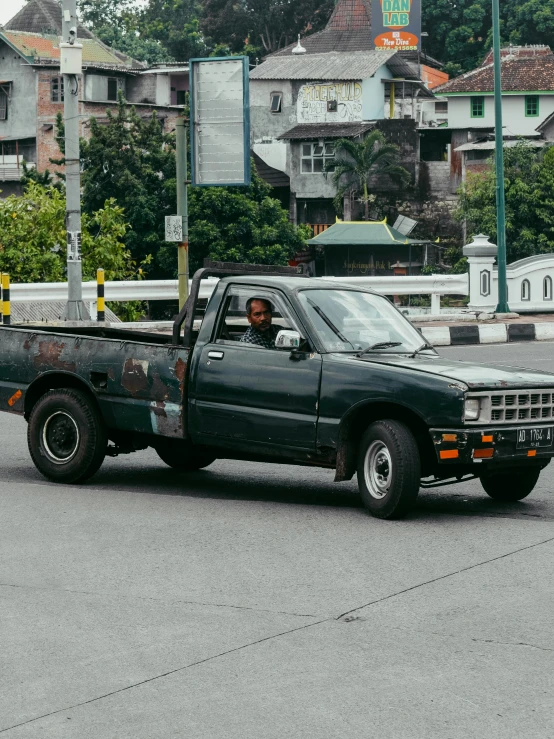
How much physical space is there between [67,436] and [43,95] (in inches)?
2619

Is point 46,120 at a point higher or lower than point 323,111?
lower

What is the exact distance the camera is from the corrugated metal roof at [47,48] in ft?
243

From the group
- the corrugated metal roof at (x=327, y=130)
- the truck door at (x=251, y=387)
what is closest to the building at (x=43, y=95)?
the corrugated metal roof at (x=327, y=130)

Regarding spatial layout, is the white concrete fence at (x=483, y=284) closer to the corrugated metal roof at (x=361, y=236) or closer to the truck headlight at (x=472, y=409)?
the truck headlight at (x=472, y=409)

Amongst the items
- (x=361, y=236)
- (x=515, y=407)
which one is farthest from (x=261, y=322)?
(x=361, y=236)

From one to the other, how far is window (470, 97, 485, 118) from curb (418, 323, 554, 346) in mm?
56173

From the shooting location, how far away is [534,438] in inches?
332

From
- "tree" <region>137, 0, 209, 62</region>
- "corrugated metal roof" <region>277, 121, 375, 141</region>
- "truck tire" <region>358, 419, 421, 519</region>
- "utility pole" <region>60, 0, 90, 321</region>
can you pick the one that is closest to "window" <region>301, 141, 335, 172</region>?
"corrugated metal roof" <region>277, 121, 375, 141</region>

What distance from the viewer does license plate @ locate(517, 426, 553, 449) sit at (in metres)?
8.35

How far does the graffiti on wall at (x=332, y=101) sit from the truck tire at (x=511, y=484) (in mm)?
68319

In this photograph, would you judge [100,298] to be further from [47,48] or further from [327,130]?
[47,48]

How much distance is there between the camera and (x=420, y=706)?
4781 mm

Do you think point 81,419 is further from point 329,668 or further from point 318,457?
point 329,668

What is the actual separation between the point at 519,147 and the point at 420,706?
64.1m
